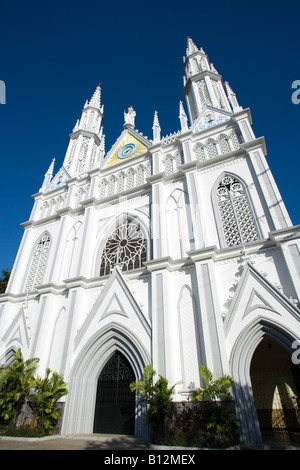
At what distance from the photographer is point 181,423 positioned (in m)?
7.00

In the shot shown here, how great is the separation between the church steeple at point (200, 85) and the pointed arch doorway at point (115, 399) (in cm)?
1341

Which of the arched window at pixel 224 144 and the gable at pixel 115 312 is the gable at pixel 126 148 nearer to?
the arched window at pixel 224 144

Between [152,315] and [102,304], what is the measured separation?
2.56m

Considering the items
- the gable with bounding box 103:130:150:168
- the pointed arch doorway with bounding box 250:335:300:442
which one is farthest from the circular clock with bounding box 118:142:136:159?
the pointed arch doorway with bounding box 250:335:300:442

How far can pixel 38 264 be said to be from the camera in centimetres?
1435

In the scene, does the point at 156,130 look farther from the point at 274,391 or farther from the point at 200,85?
the point at 274,391

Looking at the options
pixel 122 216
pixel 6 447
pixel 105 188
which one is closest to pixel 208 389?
pixel 6 447

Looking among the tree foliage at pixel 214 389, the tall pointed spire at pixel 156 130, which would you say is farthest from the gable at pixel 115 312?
the tall pointed spire at pixel 156 130

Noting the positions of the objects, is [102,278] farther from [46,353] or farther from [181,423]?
[181,423]

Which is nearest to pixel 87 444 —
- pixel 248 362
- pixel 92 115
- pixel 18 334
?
pixel 248 362

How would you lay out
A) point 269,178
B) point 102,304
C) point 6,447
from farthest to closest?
1. point 102,304
2. point 269,178
3. point 6,447

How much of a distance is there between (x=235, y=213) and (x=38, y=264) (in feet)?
34.4

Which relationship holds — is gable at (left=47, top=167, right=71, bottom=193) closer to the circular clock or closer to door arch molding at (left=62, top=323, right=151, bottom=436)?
the circular clock
